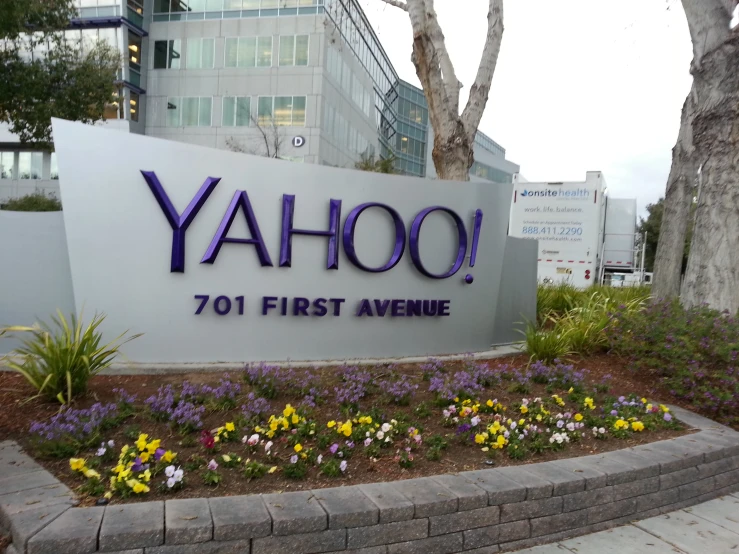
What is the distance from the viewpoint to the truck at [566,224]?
50.2ft

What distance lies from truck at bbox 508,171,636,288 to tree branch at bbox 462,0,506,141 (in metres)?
7.29

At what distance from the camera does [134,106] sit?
32.0 meters

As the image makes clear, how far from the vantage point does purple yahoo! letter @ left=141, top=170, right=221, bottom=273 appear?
571cm

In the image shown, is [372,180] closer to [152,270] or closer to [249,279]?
[249,279]

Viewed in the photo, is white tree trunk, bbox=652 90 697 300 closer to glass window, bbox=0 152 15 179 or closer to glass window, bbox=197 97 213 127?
glass window, bbox=197 97 213 127

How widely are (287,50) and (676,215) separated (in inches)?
953

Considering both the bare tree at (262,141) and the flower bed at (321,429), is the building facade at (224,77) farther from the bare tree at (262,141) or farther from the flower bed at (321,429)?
the flower bed at (321,429)

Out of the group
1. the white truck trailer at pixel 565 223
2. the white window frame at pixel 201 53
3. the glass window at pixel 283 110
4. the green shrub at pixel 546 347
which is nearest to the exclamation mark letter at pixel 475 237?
the green shrub at pixel 546 347

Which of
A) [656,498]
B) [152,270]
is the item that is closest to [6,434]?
[152,270]

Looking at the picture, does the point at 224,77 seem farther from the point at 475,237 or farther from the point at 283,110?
the point at 475,237

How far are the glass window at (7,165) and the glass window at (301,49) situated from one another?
18430 mm

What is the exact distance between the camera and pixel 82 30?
31.3 m

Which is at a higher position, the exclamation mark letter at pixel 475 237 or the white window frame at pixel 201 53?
the white window frame at pixel 201 53

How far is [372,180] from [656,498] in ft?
14.0
